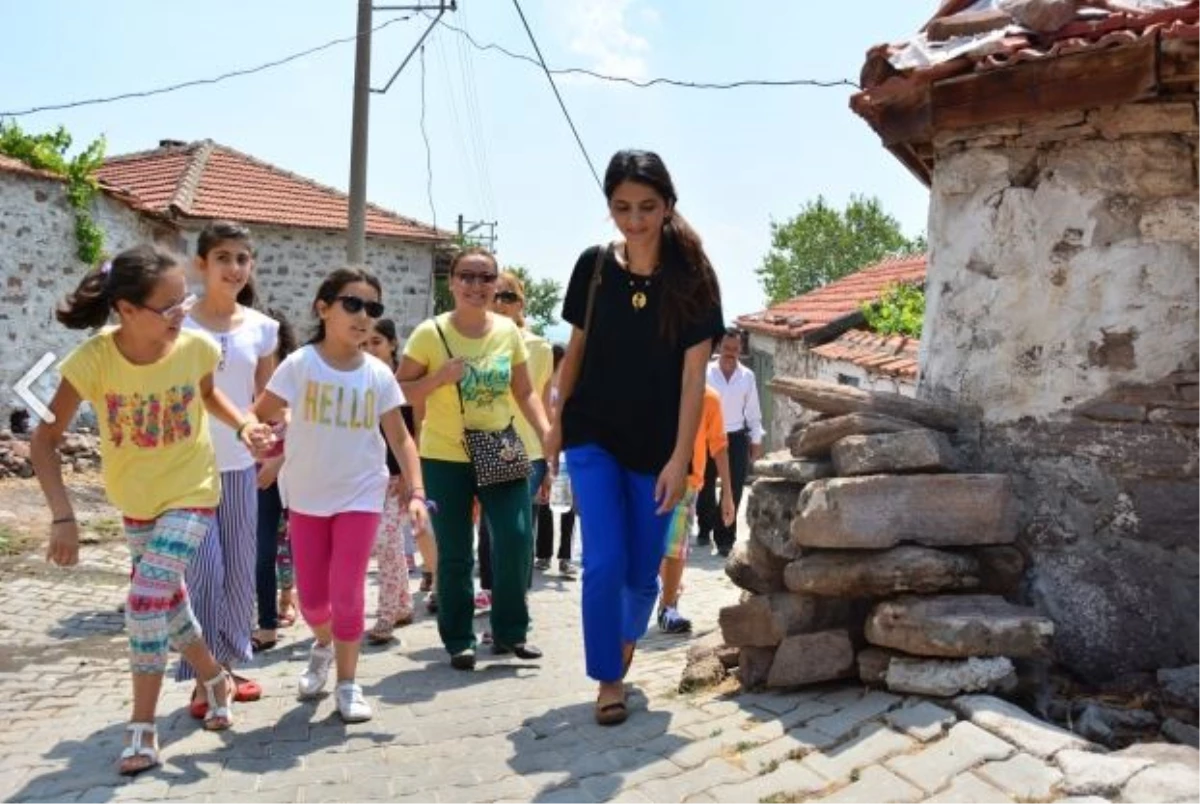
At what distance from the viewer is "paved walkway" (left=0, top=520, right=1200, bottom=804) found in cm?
289

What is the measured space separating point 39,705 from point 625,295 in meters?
2.91

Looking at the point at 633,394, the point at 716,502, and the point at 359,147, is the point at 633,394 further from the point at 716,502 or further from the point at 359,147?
the point at 359,147

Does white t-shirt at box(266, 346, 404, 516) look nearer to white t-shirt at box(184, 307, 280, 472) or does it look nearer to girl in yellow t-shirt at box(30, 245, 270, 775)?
white t-shirt at box(184, 307, 280, 472)

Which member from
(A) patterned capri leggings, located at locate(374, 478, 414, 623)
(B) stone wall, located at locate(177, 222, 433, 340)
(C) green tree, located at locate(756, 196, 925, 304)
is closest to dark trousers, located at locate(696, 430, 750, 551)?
(A) patterned capri leggings, located at locate(374, 478, 414, 623)

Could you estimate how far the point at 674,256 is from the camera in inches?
152

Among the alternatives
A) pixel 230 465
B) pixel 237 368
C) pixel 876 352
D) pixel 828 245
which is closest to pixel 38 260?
pixel 237 368

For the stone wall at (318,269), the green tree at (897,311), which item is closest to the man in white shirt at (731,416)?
the green tree at (897,311)

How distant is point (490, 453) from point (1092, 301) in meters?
2.51

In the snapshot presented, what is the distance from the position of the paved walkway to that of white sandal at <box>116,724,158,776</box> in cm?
4

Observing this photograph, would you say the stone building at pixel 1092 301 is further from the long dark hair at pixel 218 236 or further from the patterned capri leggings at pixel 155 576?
the patterned capri leggings at pixel 155 576

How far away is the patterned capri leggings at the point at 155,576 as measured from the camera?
3451 millimetres

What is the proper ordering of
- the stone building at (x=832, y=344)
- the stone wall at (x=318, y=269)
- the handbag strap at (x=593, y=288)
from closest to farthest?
the handbag strap at (x=593, y=288) → the stone building at (x=832, y=344) → the stone wall at (x=318, y=269)

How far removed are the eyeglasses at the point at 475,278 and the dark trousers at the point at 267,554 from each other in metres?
1.41

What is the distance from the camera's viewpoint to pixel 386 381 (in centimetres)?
420
